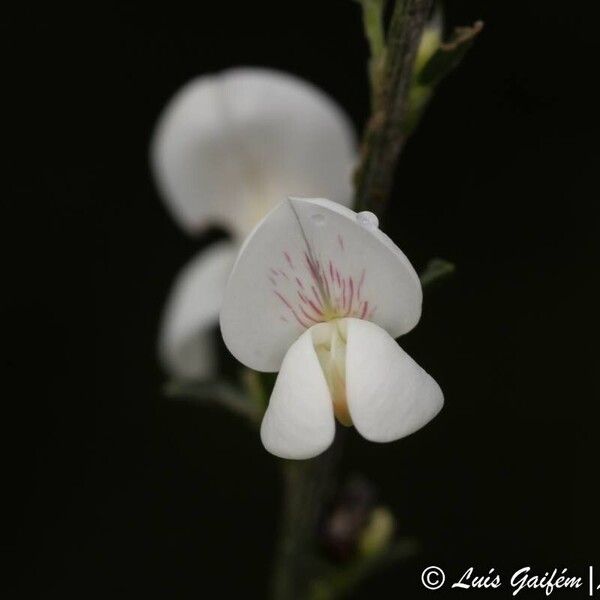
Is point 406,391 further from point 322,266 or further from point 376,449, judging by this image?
point 376,449

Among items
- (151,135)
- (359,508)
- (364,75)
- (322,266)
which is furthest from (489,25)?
(322,266)

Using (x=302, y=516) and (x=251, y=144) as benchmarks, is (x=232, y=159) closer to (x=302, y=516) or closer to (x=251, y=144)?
(x=251, y=144)

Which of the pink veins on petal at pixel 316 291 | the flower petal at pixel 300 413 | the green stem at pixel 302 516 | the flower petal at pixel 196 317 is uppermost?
the pink veins on petal at pixel 316 291

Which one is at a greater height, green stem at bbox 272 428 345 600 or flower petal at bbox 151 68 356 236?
flower petal at bbox 151 68 356 236

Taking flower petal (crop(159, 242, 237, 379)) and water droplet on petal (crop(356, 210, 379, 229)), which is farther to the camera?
flower petal (crop(159, 242, 237, 379))

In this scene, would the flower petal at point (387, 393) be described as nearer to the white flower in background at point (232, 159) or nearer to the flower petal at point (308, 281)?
the flower petal at point (308, 281)

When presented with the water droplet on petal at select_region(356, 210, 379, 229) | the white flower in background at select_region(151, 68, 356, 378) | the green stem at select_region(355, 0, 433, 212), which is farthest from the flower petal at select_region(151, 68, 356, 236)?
the water droplet on petal at select_region(356, 210, 379, 229)

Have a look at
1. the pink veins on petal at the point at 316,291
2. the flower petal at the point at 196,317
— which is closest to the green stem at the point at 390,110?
the pink veins on petal at the point at 316,291

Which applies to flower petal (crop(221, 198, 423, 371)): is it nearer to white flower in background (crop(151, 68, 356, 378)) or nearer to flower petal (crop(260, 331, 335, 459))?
flower petal (crop(260, 331, 335, 459))
